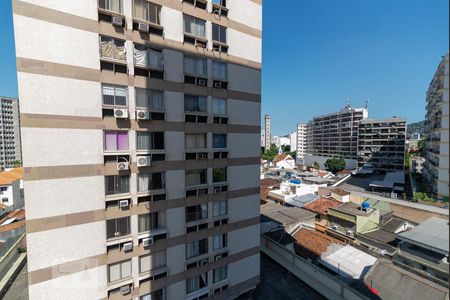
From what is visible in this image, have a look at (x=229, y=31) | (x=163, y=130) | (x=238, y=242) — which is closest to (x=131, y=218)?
(x=163, y=130)

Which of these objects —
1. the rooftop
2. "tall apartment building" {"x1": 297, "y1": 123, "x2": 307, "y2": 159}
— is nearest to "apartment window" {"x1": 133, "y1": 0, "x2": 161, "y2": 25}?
the rooftop

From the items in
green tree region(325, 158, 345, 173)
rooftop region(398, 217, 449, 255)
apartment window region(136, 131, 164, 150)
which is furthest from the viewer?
green tree region(325, 158, 345, 173)

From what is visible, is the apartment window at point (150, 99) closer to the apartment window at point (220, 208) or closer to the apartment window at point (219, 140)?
the apartment window at point (219, 140)

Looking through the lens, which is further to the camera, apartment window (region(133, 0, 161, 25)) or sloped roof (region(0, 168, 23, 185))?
sloped roof (region(0, 168, 23, 185))

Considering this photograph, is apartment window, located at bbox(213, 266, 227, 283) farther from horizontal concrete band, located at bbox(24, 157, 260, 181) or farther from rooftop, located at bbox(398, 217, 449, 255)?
rooftop, located at bbox(398, 217, 449, 255)

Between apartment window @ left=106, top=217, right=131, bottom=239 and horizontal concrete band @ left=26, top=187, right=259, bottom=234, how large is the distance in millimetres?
228

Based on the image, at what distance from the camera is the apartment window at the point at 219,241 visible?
1154cm

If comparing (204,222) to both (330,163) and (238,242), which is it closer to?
(238,242)

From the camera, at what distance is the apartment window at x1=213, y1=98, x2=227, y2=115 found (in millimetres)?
11191

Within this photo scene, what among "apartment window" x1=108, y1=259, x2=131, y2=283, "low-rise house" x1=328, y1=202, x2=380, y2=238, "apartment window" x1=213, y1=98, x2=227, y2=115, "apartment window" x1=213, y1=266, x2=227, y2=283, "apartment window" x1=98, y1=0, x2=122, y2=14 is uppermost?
"apartment window" x1=98, y1=0, x2=122, y2=14

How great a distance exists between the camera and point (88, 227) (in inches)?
334

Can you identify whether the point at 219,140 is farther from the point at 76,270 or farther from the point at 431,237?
the point at 431,237

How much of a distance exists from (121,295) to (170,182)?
5.26 metres

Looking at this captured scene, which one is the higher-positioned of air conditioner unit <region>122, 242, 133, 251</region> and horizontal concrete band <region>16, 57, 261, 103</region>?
horizontal concrete band <region>16, 57, 261, 103</region>
